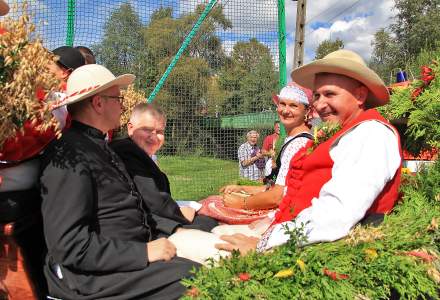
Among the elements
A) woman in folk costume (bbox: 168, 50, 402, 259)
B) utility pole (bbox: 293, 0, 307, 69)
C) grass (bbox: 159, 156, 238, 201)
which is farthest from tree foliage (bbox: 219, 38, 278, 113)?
woman in folk costume (bbox: 168, 50, 402, 259)

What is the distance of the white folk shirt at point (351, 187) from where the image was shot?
199cm

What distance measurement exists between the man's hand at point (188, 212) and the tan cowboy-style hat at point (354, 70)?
Answer: 4.61 feet

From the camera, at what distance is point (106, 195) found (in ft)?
7.48

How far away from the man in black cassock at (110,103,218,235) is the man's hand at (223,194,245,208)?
178 mm

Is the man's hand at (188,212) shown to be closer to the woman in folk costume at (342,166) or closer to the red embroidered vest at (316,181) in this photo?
the woman in folk costume at (342,166)

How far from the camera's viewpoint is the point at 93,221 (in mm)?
2229

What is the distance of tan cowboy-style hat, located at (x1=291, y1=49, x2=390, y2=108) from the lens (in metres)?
2.39

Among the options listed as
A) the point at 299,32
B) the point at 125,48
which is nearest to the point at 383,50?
the point at 299,32

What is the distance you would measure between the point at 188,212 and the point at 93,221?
129cm

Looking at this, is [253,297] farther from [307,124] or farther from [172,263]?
[307,124]

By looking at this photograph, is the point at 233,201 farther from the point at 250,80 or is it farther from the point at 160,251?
the point at 250,80

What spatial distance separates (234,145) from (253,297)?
238 inches

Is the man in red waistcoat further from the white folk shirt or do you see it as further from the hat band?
the hat band

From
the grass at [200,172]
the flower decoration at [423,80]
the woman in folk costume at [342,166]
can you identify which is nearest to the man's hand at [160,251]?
the woman in folk costume at [342,166]
